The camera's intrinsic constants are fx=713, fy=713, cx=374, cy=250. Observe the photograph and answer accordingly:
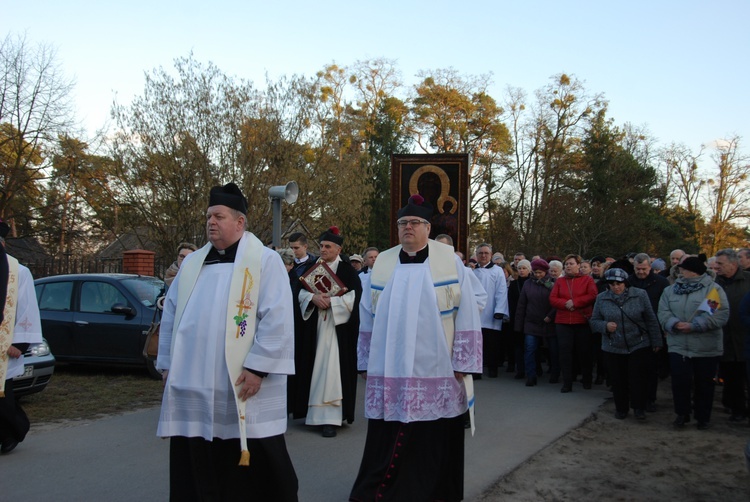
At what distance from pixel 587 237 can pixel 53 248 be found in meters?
24.6

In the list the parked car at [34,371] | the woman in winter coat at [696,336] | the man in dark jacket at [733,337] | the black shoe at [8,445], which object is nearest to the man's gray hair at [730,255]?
the man in dark jacket at [733,337]

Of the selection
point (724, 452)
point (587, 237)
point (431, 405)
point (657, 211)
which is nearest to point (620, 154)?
point (657, 211)

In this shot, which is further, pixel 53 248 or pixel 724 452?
pixel 53 248

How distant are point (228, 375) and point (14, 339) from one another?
3.37 metres

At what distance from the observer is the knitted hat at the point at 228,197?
418cm

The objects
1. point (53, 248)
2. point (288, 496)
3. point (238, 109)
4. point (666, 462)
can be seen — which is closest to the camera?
point (288, 496)

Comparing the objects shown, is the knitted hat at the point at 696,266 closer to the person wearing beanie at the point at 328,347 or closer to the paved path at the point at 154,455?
the paved path at the point at 154,455

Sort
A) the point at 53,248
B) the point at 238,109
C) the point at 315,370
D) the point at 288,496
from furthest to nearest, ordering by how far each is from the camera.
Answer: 1. the point at 53,248
2. the point at 238,109
3. the point at 315,370
4. the point at 288,496

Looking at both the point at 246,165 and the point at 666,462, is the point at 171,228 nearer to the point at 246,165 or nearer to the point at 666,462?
the point at 246,165

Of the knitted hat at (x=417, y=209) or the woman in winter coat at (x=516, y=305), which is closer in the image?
the knitted hat at (x=417, y=209)

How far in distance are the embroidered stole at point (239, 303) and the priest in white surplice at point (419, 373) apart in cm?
124

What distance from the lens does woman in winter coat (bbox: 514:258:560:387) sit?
10891mm

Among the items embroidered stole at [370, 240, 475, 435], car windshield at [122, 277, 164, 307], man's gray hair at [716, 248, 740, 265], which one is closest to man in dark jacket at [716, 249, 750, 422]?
man's gray hair at [716, 248, 740, 265]

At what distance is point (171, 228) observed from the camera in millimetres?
23281
